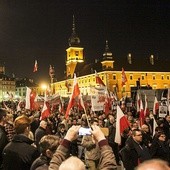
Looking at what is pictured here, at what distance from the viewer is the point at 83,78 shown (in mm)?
127375

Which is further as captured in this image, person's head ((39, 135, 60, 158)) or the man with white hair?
person's head ((39, 135, 60, 158))

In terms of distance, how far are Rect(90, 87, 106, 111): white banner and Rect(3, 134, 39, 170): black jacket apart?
1191cm

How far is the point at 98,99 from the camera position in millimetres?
18469

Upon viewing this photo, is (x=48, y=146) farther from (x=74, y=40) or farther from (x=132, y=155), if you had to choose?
(x=74, y=40)

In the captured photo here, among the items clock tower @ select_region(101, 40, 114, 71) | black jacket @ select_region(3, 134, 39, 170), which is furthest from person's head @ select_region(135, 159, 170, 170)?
clock tower @ select_region(101, 40, 114, 71)

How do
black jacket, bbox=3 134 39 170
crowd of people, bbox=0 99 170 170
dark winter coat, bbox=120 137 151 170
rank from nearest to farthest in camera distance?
crowd of people, bbox=0 99 170 170
black jacket, bbox=3 134 39 170
dark winter coat, bbox=120 137 151 170

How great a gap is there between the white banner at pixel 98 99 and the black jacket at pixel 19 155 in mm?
11911

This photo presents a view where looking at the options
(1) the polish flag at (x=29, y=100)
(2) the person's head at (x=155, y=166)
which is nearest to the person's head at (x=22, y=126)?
(2) the person's head at (x=155, y=166)

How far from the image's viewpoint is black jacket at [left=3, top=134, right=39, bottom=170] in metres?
5.37

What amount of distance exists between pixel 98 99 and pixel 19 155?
43.3ft

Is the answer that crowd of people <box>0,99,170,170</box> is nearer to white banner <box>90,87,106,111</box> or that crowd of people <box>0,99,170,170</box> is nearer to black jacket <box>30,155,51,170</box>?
black jacket <box>30,155,51,170</box>

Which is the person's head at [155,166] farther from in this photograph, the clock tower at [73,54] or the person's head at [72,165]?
the clock tower at [73,54]

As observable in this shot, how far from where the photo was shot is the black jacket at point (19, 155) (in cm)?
537

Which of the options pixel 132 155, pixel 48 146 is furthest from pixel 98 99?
pixel 48 146
